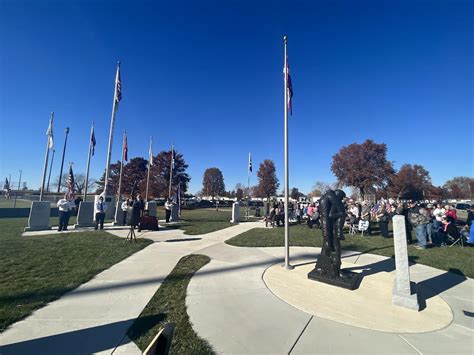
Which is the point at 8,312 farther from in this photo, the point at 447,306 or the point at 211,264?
the point at 447,306

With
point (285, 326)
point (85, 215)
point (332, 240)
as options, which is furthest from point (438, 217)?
point (85, 215)

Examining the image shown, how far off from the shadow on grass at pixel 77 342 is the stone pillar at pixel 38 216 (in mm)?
11753

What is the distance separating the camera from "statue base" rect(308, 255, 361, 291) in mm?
5113

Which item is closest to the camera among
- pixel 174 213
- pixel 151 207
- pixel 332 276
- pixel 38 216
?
pixel 332 276

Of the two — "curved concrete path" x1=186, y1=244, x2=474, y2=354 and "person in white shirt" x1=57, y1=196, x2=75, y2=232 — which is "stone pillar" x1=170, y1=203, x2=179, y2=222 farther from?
"curved concrete path" x1=186, y1=244, x2=474, y2=354

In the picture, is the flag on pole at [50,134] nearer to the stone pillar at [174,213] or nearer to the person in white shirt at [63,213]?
the person in white shirt at [63,213]

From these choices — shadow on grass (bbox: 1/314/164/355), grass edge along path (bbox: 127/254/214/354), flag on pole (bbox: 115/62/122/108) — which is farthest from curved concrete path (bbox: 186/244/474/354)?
flag on pole (bbox: 115/62/122/108)

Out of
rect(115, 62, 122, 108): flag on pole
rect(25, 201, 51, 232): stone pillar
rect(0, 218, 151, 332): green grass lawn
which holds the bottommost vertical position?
rect(0, 218, 151, 332): green grass lawn

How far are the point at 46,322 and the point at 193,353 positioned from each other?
2.38 m

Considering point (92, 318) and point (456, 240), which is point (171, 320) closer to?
point (92, 318)

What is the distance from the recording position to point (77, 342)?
3029mm

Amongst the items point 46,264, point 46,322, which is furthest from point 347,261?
point 46,264

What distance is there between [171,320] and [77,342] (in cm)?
118

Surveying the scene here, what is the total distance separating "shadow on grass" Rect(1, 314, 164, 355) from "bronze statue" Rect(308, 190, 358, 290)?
391 cm
